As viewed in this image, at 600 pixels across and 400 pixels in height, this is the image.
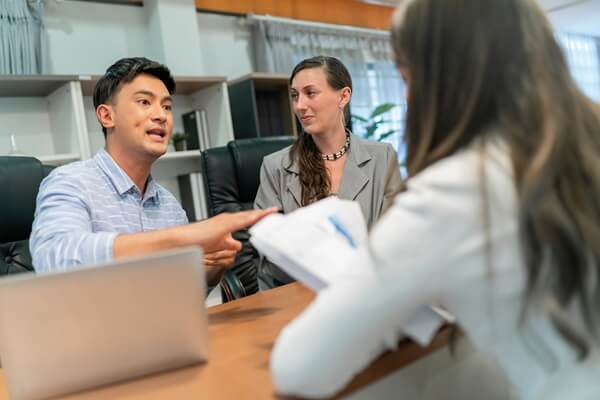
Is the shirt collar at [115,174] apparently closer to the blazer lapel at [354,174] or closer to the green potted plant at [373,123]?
the blazer lapel at [354,174]

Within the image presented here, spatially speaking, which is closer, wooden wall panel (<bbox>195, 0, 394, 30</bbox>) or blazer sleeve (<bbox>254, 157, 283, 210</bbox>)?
blazer sleeve (<bbox>254, 157, 283, 210</bbox>)

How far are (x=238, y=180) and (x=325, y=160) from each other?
379 mm

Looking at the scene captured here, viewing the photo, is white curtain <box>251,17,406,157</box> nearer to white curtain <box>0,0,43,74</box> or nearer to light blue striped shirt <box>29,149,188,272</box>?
white curtain <box>0,0,43,74</box>

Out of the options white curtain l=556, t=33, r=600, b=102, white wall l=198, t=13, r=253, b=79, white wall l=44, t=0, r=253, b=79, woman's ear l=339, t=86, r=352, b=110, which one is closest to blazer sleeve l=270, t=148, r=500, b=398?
woman's ear l=339, t=86, r=352, b=110

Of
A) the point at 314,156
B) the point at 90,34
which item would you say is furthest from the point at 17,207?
the point at 90,34

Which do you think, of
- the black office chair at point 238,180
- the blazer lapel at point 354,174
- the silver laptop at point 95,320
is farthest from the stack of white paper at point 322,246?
the black office chair at point 238,180

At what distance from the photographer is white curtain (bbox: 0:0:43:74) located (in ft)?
9.05

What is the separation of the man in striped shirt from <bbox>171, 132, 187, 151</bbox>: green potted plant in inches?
65.4

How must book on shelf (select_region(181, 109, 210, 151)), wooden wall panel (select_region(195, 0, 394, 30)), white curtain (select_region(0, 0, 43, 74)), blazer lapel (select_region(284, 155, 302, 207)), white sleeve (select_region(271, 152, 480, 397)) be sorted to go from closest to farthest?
white sleeve (select_region(271, 152, 480, 397)) → blazer lapel (select_region(284, 155, 302, 207)) → white curtain (select_region(0, 0, 43, 74)) → book on shelf (select_region(181, 109, 210, 151)) → wooden wall panel (select_region(195, 0, 394, 30))

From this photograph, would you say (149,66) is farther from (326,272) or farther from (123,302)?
(326,272)

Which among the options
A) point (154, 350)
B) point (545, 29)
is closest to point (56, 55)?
point (154, 350)

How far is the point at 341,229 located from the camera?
0.70 meters

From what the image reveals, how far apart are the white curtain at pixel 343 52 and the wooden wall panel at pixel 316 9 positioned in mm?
129

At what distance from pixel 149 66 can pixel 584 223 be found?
1.31m
